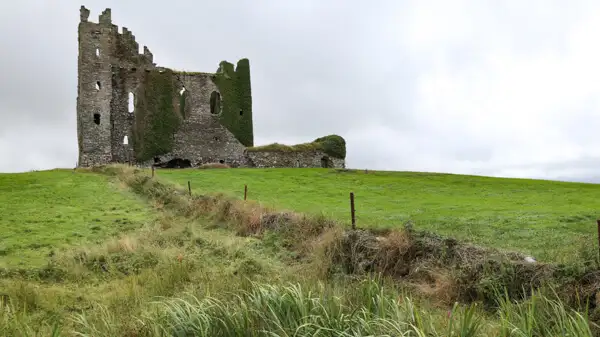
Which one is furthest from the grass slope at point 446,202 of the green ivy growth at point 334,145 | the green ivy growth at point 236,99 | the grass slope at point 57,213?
the green ivy growth at point 236,99

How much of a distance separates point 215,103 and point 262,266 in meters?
46.0

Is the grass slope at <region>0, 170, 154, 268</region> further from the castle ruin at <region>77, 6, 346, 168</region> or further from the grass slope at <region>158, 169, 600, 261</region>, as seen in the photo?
the castle ruin at <region>77, 6, 346, 168</region>

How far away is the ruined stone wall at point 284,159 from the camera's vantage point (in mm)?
48219

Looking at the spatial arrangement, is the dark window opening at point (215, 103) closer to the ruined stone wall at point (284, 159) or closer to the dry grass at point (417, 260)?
the ruined stone wall at point (284, 159)

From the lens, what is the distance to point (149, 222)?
18906 mm

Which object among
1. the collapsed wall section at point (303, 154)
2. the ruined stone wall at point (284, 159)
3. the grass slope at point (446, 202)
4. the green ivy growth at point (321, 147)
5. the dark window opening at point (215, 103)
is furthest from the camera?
the dark window opening at point (215, 103)

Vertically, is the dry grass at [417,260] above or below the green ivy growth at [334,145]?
below

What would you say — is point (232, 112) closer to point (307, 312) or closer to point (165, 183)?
point (165, 183)

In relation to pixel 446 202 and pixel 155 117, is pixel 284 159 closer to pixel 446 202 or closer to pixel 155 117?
pixel 155 117

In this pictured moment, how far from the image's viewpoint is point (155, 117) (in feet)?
171

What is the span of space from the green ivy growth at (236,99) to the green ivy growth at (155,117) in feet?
16.3

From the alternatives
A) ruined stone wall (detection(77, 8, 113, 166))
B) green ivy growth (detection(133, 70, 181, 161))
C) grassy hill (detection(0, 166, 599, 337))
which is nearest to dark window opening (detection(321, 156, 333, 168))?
green ivy growth (detection(133, 70, 181, 161))

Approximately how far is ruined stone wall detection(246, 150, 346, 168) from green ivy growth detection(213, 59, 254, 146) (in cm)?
720

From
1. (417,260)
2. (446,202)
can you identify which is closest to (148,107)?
(446,202)
